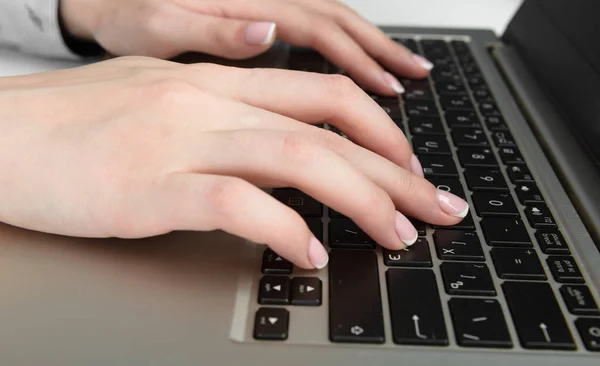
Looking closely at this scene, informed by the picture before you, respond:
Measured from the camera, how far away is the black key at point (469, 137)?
0.54m

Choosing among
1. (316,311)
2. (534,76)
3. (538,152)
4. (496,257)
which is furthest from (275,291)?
(534,76)

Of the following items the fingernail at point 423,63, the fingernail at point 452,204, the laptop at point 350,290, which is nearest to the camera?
the laptop at point 350,290

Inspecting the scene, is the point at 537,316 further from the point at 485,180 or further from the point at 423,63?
the point at 423,63

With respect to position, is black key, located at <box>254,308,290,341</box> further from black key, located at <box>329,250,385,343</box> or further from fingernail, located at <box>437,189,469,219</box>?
fingernail, located at <box>437,189,469,219</box>

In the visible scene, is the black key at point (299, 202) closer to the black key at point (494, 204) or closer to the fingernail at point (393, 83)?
the black key at point (494, 204)

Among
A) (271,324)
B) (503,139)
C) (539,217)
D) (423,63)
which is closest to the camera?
(271,324)

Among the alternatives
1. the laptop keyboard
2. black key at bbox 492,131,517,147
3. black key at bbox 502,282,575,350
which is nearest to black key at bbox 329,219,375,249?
the laptop keyboard

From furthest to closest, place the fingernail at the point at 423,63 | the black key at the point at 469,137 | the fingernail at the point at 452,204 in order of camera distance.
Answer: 1. the fingernail at the point at 423,63
2. the black key at the point at 469,137
3. the fingernail at the point at 452,204

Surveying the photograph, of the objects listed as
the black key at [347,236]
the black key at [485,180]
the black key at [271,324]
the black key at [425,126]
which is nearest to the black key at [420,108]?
the black key at [425,126]

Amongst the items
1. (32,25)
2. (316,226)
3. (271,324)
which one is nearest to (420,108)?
(316,226)

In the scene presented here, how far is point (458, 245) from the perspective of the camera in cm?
40

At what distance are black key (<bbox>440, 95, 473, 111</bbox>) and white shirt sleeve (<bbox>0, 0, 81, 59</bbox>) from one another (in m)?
0.44

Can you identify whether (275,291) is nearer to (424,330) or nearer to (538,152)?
(424,330)

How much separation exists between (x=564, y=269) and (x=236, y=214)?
24 centimetres
